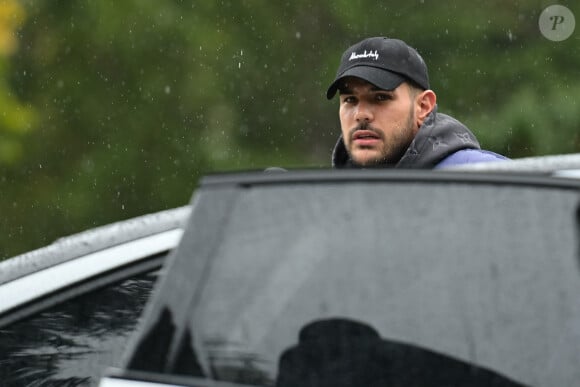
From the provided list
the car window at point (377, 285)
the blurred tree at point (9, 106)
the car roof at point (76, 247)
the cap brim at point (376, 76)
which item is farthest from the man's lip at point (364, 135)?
the blurred tree at point (9, 106)

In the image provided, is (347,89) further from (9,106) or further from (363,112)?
(9,106)

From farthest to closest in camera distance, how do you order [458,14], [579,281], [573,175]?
[458,14] → [573,175] → [579,281]

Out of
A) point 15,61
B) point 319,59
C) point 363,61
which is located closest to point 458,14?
point 319,59

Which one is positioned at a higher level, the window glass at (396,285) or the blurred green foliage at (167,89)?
the blurred green foliage at (167,89)

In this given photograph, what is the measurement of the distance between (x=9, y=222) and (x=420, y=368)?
53.6 ft

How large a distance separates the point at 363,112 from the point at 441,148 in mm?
435

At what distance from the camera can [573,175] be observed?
93.0 inches

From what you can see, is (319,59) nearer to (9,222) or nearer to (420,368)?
(9,222)

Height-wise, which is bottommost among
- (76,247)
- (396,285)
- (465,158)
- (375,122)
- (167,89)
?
(396,285)

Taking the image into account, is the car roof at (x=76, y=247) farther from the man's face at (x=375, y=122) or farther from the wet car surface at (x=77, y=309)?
the man's face at (x=375, y=122)

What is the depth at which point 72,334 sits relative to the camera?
10.5ft

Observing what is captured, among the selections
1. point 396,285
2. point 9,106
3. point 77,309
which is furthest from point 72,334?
point 9,106

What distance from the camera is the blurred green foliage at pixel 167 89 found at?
16.9 m

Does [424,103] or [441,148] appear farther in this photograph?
[424,103]
